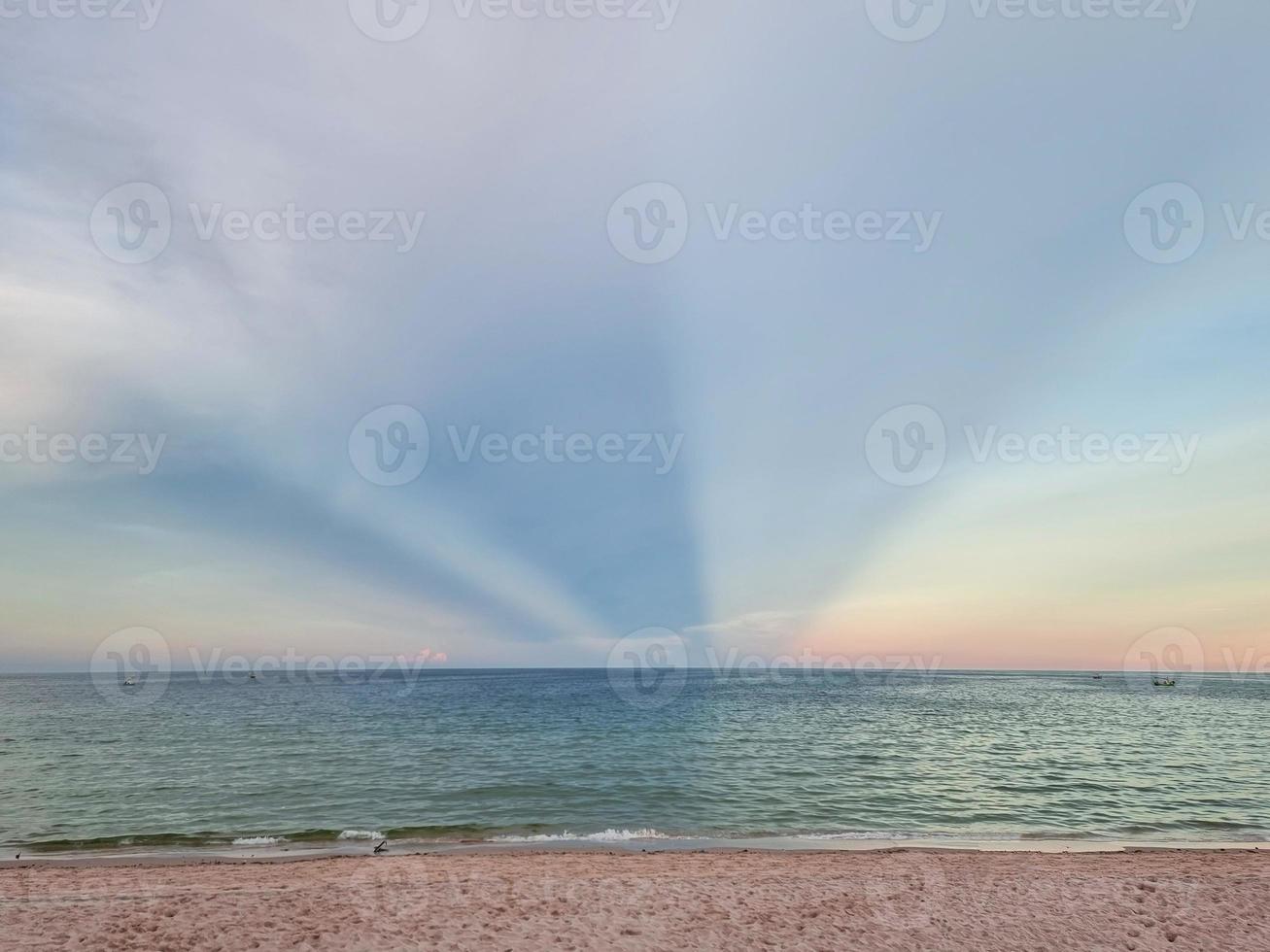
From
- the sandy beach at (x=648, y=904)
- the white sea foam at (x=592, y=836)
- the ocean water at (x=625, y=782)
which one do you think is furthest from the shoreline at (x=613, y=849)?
the sandy beach at (x=648, y=904)

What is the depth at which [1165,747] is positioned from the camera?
3925 centimetres

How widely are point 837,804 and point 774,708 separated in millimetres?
55838

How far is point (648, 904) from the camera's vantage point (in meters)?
12.4

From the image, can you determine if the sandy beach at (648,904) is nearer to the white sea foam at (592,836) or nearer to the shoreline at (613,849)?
the shoreline at (613,849)

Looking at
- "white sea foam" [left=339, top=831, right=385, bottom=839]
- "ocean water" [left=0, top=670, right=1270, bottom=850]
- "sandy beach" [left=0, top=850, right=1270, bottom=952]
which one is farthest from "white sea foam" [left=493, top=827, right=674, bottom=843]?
"white sea foam" [left=339, top=831, right=385, bottom=839]

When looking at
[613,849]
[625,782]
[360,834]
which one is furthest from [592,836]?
[625,782]

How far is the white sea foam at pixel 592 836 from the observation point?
1912cm

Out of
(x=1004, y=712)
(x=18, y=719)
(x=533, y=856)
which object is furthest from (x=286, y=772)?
(x=1004, y=712)

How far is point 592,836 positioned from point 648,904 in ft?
25.3

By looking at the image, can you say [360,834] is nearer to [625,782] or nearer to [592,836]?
[592,836]

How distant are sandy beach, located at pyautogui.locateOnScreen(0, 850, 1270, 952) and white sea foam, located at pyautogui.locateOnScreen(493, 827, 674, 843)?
3297 millimetres

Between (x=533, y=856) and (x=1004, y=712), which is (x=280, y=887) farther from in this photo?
(x=1004, y=712)

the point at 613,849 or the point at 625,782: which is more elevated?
the point at 613,849

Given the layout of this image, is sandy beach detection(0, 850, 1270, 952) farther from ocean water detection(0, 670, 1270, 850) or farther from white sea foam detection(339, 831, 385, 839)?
ocean water detection(0, 670, 1270, 850)
